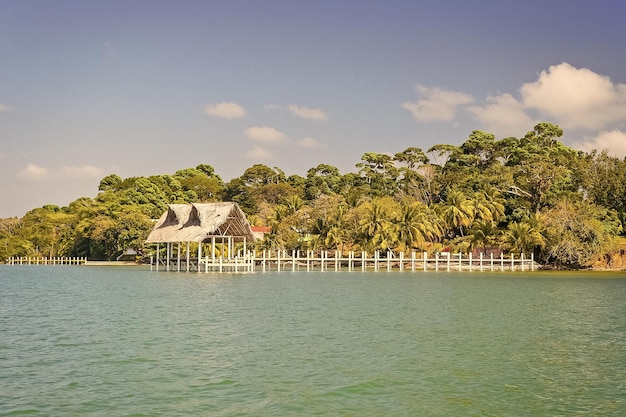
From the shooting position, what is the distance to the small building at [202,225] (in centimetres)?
4022

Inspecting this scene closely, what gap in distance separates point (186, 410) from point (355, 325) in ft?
26.9

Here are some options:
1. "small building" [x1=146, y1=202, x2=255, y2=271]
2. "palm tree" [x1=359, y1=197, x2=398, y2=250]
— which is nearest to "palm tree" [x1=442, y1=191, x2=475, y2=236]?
"palm tree" [x1=359, y1=197, x2=398, y2=250]

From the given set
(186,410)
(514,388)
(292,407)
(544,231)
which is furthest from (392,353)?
(544,231)

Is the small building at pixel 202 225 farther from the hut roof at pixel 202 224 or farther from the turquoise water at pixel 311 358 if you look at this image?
the turquoise water at pixel 311 358

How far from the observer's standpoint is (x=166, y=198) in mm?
71188

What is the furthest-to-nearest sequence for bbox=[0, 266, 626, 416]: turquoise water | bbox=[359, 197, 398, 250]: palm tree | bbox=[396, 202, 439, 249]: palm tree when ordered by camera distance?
bbox=[359, 197, 398, 250]: palm tree < bbox=[396, 202, 439, 249]: palm tree < bbox=[0, 266, 626, 416]: turquoise water

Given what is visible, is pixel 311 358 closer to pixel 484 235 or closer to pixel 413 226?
pixel 413 226

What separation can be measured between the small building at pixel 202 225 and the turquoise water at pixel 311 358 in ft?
59.2

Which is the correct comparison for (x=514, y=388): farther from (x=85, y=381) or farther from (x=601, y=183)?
(x=601, y=183)

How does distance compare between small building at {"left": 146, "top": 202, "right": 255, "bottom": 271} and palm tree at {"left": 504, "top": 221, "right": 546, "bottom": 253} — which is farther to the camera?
palm tree at {"left": 504, "top": 221, "right": 546, "bottom": 253}

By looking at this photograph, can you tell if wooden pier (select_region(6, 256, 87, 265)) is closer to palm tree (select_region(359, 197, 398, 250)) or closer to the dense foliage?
the dense foliage

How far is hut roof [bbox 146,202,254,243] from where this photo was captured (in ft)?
132

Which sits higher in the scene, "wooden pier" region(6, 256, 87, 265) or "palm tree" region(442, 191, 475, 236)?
"palm tree" region(442, 191, 475, 236)

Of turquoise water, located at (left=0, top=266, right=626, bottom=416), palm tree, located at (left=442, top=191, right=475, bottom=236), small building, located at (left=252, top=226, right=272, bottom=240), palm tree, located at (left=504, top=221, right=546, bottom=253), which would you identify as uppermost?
palm tree, located at (left=442, top=191, right=475, bottom=236)
